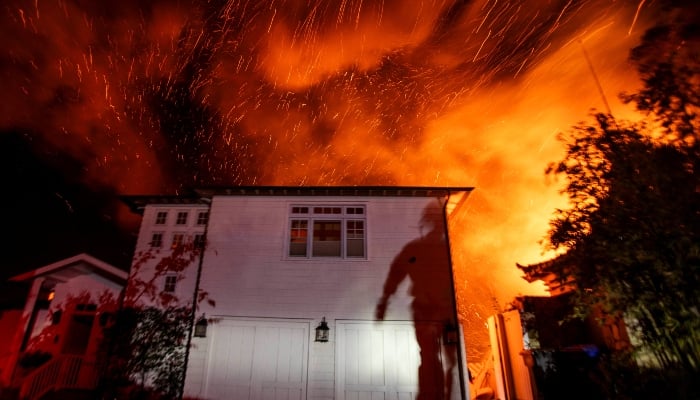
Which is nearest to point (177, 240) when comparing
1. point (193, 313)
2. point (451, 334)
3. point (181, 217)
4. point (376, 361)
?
point (181, 217)

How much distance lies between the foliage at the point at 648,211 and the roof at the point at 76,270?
1457 cm

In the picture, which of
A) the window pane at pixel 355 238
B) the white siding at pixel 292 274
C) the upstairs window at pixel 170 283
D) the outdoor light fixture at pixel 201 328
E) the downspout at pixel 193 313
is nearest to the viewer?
the downspout at pixel 193 313

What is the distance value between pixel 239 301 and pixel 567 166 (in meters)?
10.0

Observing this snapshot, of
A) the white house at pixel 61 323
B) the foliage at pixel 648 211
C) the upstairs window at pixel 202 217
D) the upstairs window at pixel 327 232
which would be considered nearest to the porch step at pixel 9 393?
the white house at pixel 61 323

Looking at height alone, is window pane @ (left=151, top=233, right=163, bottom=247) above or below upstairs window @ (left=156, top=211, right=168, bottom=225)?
below

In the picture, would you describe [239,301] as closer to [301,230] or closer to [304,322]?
[304,322]

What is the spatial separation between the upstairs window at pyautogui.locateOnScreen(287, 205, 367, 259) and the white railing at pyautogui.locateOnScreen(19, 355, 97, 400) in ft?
25.0

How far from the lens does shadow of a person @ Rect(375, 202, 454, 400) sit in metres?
9.39

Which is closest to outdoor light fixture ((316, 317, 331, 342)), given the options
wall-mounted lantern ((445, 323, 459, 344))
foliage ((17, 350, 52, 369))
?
wall-mounted lantern ((445, 323, 459, 344))

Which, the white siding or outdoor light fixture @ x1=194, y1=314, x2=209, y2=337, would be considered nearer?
the white siding

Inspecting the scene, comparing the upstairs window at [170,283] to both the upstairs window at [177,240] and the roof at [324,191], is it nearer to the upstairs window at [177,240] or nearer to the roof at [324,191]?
the upstairs window at [177,240]

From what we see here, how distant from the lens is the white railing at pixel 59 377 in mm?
10203

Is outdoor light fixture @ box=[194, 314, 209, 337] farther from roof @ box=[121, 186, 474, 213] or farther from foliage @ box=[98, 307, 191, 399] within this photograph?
roof @ box=[121, 186, 474, 213]

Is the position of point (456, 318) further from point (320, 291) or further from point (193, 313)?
point (193, 313)
